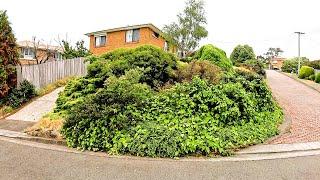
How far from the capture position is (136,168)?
280 inches

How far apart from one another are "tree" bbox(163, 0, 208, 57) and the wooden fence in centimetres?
1588

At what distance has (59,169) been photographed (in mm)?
6926

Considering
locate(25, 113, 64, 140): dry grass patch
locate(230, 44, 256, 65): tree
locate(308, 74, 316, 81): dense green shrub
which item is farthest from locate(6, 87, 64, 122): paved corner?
locate(230, 44, 256, 65): tree

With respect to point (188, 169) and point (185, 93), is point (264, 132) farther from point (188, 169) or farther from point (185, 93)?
point (188, 169)

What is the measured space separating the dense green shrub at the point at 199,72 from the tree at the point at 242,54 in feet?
97.8

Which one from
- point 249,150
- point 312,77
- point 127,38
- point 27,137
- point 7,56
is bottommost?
point 249,150

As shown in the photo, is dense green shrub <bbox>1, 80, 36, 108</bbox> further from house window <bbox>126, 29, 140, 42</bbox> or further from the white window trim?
the white window trim

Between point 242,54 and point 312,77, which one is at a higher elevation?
point 242,54

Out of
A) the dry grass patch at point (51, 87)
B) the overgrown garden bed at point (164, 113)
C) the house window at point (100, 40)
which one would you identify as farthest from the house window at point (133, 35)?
the overgrown garden bed at point (164, 113)

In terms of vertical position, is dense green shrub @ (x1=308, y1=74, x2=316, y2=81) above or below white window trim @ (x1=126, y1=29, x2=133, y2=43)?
below

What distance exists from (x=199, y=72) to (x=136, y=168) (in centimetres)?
560

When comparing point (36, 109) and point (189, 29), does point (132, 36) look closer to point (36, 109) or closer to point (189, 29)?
point (189, 29)

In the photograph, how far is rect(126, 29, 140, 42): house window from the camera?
3244 centimetres

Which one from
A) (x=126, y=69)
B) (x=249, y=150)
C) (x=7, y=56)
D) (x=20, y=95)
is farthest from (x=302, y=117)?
(x=7, y=56)
